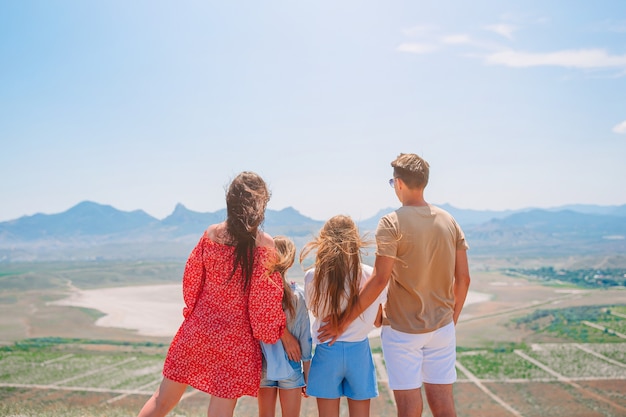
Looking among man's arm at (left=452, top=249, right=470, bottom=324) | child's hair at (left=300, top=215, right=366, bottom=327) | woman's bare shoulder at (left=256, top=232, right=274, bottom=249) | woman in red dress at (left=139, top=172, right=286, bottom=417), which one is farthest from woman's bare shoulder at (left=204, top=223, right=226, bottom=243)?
man's arm at (left=452, top=249, right=470, bottom=324)

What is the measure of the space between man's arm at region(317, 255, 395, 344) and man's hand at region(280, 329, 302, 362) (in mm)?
171

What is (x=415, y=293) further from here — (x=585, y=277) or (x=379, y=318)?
(x=585, y=277)

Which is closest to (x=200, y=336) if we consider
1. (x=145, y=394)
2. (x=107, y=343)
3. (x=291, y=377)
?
(x=291, y=377)

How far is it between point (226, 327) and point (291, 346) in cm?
45

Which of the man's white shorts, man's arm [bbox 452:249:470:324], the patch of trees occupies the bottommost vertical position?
the patch of trees

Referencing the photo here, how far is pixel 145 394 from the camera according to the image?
26.4m

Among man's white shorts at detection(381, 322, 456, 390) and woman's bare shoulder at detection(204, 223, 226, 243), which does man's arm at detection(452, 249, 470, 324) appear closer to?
man's white shorts at detection(381, 322, 456, 390)

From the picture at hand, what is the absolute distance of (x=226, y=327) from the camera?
3.33m

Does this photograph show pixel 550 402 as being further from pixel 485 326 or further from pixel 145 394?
pixel 485 326

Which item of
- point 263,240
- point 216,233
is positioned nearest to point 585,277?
point 263,240

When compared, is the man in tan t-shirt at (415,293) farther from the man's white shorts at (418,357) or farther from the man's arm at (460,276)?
the man's arm at (460,276)

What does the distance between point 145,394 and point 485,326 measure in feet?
112

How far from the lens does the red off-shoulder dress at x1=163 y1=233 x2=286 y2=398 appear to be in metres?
3.29

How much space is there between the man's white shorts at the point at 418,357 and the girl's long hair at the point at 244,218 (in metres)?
0.97
